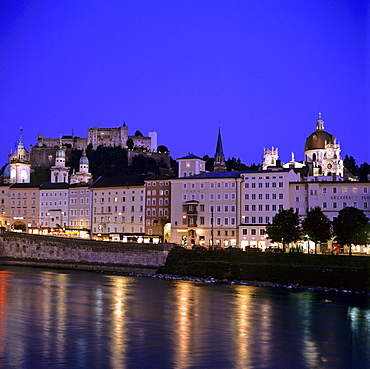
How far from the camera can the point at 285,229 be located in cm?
7256

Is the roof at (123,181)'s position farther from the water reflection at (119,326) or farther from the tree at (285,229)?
the water reflection at (119,326)

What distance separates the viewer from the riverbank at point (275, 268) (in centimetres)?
5531

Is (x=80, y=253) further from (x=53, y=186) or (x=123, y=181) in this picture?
(x=53, y=186)

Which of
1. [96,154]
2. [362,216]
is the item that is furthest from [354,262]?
[96,154]

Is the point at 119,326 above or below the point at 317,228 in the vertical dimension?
below

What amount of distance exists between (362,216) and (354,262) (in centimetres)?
1358

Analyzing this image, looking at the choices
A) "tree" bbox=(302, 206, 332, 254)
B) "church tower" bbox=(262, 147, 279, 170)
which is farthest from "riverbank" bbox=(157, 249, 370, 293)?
"church tower" bbox=(262, 147, 279, 170)

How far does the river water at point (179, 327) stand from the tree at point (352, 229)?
60.5ft

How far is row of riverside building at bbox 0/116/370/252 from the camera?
8612 cm

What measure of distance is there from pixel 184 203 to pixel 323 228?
26.0m


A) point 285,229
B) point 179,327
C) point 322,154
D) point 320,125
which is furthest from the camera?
point 320,125

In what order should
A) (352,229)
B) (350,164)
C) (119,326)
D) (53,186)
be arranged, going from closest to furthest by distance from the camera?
(119,326), (352,229), (53,186), (350,164)

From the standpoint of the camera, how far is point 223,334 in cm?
3359

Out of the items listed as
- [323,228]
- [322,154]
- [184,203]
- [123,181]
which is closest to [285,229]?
[323,228]
